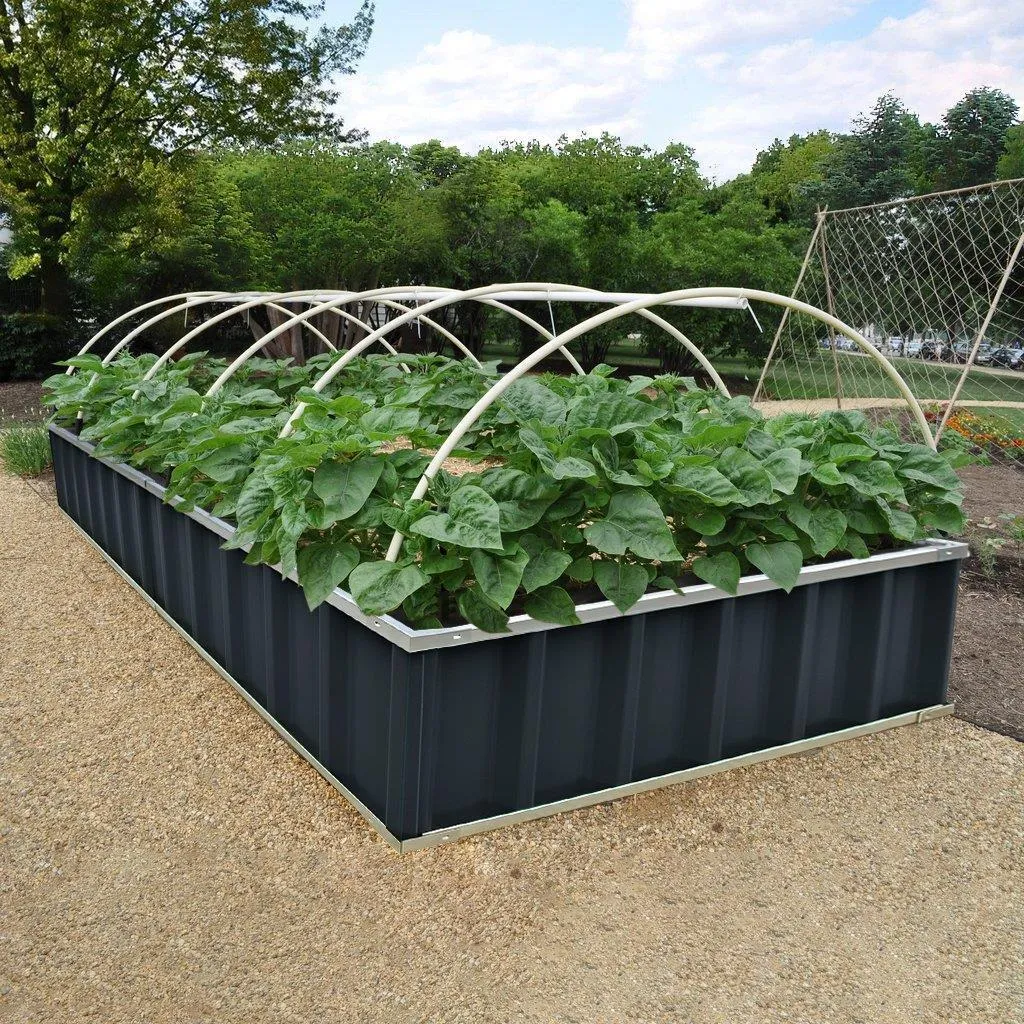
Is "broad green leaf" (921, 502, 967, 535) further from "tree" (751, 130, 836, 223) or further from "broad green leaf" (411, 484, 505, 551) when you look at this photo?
"tree" (751, 130, 836, 223)

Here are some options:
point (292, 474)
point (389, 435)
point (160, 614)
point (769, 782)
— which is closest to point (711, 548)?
point (769, 782)

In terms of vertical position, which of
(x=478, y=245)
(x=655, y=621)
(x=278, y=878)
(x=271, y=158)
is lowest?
(x=278, y=878)

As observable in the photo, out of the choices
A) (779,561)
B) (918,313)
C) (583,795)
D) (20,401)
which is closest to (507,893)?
(583,795)

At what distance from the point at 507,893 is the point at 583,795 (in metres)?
0.45

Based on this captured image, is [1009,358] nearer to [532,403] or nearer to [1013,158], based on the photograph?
[1013,158]

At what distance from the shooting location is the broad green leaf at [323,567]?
270 cm

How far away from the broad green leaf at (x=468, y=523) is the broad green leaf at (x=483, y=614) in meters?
0.15

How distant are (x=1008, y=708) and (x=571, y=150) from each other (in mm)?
14003

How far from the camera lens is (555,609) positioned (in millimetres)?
2641

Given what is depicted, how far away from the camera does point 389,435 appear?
292 centimetres

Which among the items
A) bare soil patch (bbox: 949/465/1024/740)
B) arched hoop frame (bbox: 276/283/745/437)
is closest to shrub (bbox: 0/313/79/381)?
arched hoop frame (bbox: 276/283/745/437)

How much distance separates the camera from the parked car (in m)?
17.4

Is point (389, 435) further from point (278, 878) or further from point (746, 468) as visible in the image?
point (278, 878)

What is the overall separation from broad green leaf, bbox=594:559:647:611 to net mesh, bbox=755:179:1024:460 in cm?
652
